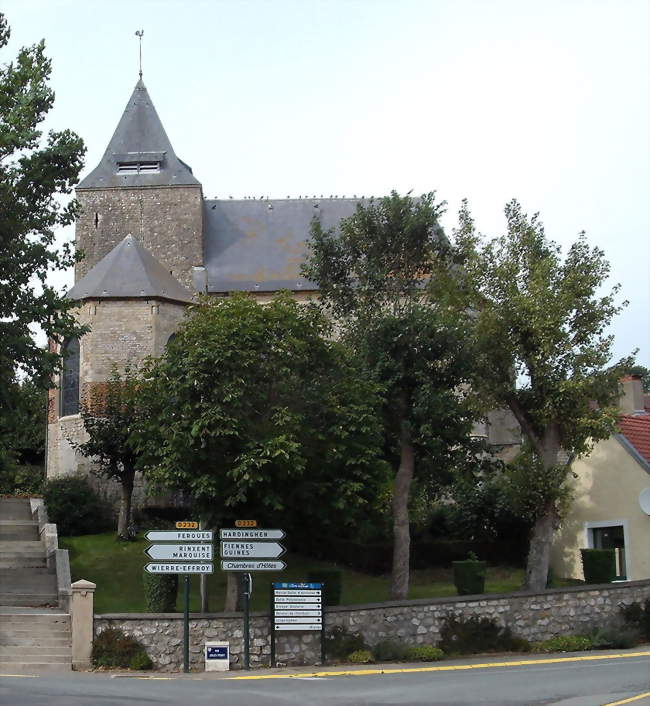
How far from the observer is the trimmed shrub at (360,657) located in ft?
67.7

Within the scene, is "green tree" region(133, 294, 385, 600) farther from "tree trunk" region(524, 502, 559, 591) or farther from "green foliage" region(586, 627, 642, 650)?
"green foliage" region(586, 627, 642, 650)

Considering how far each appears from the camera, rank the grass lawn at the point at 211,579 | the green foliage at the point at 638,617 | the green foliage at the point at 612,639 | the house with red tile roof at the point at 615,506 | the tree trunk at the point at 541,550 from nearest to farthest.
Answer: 1. the green foliage at the point at 612,639
2. the green foliage at the point at 638,617
3. the tree trunk at the point at 541,550
4. the grass lawn at the point at 211,579
5. the house with red tile roof at the point at 615,506

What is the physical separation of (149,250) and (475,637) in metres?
24.6

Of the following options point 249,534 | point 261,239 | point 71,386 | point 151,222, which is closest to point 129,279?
point 71,386

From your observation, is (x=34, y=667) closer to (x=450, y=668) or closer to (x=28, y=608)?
(x=28, y=608)

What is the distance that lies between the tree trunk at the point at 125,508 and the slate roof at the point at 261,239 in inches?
434

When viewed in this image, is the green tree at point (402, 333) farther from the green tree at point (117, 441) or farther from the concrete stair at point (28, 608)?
the green tree at point (117, 441)

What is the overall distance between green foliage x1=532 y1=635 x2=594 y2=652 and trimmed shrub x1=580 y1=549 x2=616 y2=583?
274 cm

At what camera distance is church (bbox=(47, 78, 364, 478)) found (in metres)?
36.2

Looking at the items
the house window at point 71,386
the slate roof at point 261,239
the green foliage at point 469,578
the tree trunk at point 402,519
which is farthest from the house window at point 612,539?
the house window at point 71,386

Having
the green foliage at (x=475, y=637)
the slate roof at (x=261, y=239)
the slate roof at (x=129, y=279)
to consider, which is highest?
the slate roof at (x=261, y=239)

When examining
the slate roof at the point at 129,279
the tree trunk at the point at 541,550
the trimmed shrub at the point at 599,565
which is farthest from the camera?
the slate roof at the point at 129,279

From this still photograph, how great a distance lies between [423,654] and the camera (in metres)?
21.0

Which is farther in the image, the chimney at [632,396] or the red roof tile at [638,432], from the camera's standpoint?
the chimney at [632,396]
